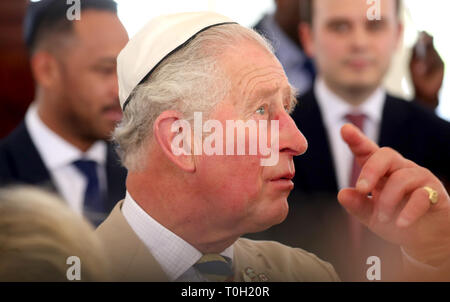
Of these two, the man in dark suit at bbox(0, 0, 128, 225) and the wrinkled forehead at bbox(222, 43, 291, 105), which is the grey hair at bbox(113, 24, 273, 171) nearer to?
the wrinkled forehead at bbox(222, 43, 291, 105)

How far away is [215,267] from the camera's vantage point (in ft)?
5.10

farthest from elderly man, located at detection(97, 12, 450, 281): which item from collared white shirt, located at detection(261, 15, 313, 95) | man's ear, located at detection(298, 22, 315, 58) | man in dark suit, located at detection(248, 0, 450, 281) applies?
man's ear, located at detection(298, 22, 315, 58)

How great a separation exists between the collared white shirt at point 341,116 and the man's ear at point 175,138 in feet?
2.12

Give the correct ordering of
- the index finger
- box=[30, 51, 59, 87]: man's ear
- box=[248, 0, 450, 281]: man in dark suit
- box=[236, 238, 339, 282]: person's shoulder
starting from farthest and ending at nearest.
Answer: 1. box=[30, 51, 59, 87]: man's ear
2. box=[248, 0, 450, 281]: man in dark suit
3. box=[236, 238, 339, 282]: person's shoulder
4. the index finger

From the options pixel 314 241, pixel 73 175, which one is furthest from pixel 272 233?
pixel 73 175

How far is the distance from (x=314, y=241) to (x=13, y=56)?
45.0 inches

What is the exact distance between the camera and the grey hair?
4.61 feet

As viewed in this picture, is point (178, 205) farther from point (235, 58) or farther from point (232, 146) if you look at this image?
point (235, 58)

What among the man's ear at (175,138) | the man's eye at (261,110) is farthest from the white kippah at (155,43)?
the man's eye at (261,110)

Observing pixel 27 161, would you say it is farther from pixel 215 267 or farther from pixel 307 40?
pixel 307 40

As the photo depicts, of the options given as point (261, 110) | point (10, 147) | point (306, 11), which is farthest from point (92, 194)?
point (306, 11)

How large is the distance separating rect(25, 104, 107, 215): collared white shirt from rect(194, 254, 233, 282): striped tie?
1.49ft

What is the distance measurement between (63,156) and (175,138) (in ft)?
2.01

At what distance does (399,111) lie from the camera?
199 centimetres
